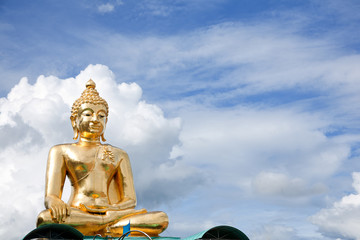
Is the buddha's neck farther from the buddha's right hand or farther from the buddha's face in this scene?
the buddha's right hand

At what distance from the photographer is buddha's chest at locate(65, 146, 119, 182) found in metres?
15.0

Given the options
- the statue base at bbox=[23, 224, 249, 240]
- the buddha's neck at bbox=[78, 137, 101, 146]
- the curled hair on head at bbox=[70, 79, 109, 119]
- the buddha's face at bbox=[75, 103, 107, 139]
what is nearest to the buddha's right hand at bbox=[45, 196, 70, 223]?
the statue base at bbox=[23, 224, 249, 240]

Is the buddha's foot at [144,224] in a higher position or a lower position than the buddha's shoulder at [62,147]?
lower

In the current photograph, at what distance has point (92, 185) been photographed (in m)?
14.9

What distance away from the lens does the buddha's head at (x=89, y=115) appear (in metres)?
15.4

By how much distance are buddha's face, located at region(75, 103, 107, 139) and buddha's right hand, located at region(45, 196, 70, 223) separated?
6.93 ft

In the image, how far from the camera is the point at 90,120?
1539 centimetres

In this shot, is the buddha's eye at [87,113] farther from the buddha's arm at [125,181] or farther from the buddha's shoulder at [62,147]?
the buddha's arm at [125,181]

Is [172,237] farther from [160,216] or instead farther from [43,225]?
[43,225]

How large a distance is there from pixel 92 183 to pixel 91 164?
49cm

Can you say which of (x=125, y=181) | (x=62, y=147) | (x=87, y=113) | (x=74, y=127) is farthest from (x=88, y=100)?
(x=125, y=181)

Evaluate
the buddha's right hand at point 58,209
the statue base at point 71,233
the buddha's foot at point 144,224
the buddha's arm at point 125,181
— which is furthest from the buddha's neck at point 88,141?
the statue base at point 71,233

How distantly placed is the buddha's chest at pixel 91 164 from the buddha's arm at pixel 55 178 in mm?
198

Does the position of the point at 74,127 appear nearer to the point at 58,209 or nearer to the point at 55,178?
the point at 55,178
